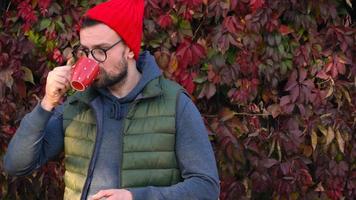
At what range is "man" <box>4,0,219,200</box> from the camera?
2.89 metres

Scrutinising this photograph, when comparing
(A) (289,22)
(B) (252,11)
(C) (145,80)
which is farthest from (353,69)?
(C) (145,80)

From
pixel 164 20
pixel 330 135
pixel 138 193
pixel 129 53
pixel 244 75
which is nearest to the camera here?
pixel 138 193

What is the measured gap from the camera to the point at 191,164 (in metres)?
2.87

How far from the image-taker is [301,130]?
4281 millimetres

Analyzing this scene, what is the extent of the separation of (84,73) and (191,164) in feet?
1.62

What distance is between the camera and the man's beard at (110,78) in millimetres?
2912

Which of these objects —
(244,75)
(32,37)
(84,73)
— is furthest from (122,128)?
(32,37)

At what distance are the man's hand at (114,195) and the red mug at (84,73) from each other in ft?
1.29

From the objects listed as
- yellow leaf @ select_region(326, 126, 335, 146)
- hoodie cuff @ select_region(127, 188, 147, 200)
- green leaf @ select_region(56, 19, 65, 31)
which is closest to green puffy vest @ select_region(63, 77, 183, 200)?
hoodie cuff @ select_region(127, 188, 147, 200)

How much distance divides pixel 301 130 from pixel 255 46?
1.76 ft

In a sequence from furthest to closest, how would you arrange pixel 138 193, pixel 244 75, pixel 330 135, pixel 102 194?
pixel 330 135 → pixel 244 75 → pixel 138 193 → pixel 102 194

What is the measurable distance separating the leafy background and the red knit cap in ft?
3.07

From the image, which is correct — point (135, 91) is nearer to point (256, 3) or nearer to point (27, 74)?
point (256, 3)

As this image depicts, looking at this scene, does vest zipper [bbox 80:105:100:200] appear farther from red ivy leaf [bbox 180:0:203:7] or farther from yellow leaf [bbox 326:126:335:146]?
yellow leaf [bbox 326:126:335:146]
